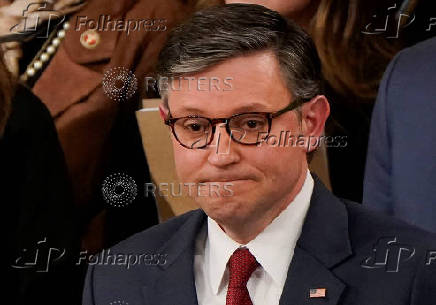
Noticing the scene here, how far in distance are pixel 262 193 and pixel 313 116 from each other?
0.93 ft

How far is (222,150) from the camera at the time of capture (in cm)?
204

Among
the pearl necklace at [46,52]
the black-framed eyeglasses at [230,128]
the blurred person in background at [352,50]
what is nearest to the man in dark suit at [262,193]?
the black-framed eyeglasses at [230,128]

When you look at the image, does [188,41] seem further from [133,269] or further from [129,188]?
[129,188]

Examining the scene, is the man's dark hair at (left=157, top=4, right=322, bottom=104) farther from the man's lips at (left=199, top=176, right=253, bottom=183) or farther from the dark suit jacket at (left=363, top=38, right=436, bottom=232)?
the dark suit jacket at (left=363, top=38, right=436, bottom=232)

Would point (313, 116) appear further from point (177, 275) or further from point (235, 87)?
point (177, 275)

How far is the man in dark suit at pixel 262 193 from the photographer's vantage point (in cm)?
203

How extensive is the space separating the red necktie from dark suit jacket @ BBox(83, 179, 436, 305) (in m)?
0.10

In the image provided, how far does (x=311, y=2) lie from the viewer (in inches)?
109

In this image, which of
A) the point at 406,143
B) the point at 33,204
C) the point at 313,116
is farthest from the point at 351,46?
the point at 33,204

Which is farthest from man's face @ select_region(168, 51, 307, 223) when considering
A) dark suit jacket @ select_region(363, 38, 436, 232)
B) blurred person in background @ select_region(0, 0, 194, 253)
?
blurred person in background @ select_region(0, 0, 194, 253)

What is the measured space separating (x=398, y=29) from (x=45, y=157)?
1272mm

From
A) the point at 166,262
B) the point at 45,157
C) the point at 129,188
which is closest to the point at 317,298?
the point at 166,262

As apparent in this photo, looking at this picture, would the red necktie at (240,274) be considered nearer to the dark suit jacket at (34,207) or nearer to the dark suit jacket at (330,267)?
the dark suit jacket at (330,267)

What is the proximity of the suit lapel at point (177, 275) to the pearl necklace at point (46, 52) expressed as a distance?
1002 millimetres
